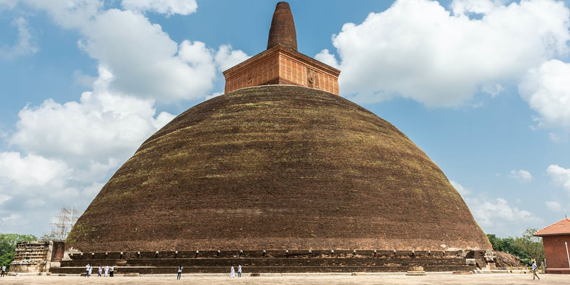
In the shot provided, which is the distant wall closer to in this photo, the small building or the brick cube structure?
the brick cube structure

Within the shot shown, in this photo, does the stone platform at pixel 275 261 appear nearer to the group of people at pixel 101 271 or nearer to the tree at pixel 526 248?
the group of people at pixel 101 271

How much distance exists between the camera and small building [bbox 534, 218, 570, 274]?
22.8 meters

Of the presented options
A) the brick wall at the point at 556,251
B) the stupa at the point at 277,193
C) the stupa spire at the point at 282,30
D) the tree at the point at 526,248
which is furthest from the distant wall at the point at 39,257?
the tree at the point at 526,248

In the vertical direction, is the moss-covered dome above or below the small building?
above

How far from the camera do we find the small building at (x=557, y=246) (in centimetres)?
2281

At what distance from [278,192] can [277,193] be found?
69 millimetres

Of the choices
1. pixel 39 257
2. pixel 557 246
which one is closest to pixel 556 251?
pixel 557 246

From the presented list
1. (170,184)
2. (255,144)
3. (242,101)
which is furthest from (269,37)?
(170,184)

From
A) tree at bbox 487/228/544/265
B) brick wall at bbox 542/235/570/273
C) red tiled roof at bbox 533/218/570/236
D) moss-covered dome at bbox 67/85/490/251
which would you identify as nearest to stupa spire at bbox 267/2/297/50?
moss-covered dome at bbox 67/85/490/251

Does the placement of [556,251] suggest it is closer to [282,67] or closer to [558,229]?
[558,229]

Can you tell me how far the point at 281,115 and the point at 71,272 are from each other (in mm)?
13061

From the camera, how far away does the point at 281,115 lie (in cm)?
2322

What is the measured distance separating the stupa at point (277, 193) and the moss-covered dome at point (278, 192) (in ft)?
0.18

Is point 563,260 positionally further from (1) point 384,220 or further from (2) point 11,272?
(2) point 11,272
